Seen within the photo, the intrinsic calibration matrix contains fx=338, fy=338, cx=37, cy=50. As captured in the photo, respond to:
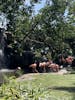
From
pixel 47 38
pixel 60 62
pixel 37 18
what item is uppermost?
pixel 37 18

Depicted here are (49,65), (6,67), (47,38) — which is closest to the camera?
(49,65)

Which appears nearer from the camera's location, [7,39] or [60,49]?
[7,39]

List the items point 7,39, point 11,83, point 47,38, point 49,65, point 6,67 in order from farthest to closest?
point 47,38
point 7,39
point 6,67
point 49,65
point 11,83

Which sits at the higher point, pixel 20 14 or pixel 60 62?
pixel 20 14

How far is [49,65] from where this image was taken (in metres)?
26.1

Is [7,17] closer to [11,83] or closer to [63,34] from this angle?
[63,34]

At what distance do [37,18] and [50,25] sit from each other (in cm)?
170

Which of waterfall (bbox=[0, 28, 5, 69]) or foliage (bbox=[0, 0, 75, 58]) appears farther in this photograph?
foliage (bbox=[0, 0, 75, 58])

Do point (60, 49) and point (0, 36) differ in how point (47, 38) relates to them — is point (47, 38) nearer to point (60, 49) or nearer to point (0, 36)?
point (60, 49)

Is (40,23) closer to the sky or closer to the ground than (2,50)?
closer to the sky

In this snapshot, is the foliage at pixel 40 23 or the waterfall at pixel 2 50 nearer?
the waterfall at pixel 2 50

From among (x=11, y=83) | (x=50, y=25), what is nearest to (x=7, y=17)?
(x=50, y=25)

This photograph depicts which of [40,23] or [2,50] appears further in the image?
[40,23]

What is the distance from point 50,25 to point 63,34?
1.66 metres
